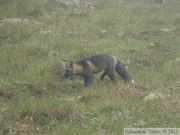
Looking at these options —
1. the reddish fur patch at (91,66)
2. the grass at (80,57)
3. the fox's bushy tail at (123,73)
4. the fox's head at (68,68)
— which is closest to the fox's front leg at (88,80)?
the grass at (80,57)

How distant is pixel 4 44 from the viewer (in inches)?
504

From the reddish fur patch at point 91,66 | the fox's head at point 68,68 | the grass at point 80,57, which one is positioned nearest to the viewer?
the grass at point 80,57

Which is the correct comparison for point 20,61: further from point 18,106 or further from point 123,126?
point 123,126

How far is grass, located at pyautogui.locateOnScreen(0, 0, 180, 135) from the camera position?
21.5 feet

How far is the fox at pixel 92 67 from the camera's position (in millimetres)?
9586

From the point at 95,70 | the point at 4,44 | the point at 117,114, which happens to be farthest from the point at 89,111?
the point at 4,44

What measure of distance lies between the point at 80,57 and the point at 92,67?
5.99 feet

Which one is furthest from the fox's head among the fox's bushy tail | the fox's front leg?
the fox's bushy tail

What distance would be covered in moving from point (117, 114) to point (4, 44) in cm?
715

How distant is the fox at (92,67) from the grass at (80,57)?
0.27 metres

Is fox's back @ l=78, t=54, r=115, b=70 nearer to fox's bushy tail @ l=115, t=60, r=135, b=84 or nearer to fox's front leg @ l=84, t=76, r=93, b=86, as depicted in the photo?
fox's bushy tail @ l=115, t=60, r=135, b=84

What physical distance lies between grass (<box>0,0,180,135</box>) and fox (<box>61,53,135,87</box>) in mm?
267

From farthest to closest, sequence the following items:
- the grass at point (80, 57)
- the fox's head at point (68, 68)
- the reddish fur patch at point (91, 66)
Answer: the reddish fur patch at point (91, 66) < the fox's head at point (68, 68) < the grass at point (80, 57)

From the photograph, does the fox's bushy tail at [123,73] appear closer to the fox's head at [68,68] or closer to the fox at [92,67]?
the fox at [92,67]
